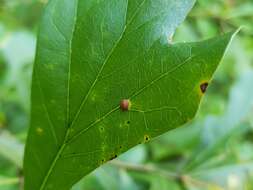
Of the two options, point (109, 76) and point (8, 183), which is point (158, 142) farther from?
point (109, 76)

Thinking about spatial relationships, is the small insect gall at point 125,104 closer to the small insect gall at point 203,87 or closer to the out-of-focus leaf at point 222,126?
the small insect gall at point 203,87

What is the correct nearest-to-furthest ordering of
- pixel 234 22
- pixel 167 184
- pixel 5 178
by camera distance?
pixel 5 178 → pixel 167 184 → pixel 234 22

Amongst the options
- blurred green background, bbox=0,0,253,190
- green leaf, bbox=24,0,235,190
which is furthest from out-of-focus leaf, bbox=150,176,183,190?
green leaf, bbox=24,0,235,190

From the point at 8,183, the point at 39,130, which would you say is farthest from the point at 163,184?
the point at 39,130

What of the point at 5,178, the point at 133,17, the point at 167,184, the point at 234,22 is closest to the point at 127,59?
the point at 133,17

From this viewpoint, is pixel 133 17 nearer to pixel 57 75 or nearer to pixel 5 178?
pixel 57 75

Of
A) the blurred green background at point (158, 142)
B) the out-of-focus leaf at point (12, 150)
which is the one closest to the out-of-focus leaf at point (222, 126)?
the blurred green background at point (158, 142)

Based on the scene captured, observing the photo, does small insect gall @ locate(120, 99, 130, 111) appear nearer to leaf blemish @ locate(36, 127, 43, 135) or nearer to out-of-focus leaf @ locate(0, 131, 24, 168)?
leaf blemish @ locate(36, 127, 43, 135)
